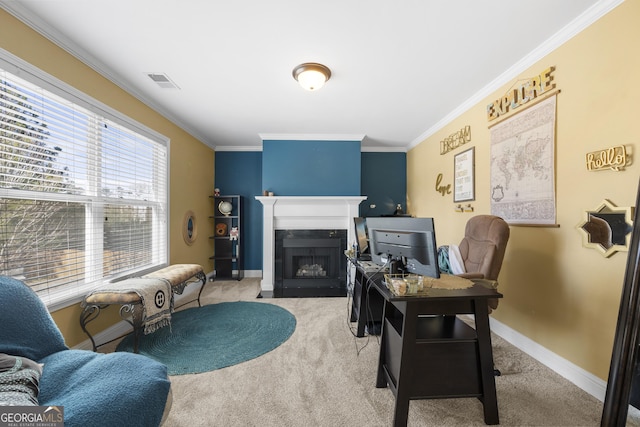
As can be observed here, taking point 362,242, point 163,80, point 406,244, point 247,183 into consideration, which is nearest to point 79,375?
point 406,244

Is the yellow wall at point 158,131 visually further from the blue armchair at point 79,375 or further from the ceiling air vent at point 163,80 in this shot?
the blue armchair at point 79,375

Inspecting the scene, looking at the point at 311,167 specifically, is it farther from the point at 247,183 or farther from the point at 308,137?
the point at 247,183

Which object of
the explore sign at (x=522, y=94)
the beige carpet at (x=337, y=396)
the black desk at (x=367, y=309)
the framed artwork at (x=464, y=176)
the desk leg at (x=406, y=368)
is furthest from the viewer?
the framed artwork at (x=464, y=176)

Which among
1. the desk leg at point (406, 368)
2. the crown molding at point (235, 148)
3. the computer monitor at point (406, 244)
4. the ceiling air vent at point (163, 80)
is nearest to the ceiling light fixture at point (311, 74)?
the ceiling air vent at point (163, 80)

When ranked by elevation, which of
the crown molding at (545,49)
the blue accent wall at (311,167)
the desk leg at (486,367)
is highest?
the crown molding at (545,49)

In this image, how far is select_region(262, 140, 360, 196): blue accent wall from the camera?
14.1 feet

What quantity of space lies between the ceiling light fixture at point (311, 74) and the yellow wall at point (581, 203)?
69.6 inches

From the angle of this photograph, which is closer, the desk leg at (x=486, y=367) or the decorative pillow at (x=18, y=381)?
the decorative pillow at (x=18, y=381)

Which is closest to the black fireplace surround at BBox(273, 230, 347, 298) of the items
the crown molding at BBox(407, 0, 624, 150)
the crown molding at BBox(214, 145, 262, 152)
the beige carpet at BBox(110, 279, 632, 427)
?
the beige carpet at BBox(110, 279, 632, 427)

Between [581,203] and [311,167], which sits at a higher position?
[311,167]

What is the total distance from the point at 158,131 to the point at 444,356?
12.6 feet

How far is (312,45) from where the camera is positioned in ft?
6.71

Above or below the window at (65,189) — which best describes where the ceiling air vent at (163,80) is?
above

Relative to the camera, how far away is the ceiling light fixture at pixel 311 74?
2271 mm
